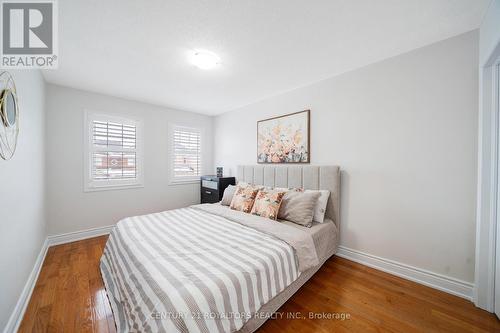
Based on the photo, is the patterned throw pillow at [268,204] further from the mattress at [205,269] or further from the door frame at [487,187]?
the door frame at [487,187]

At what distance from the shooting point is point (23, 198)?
1717mm

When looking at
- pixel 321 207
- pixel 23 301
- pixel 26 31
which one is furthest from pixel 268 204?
pixel 26 31

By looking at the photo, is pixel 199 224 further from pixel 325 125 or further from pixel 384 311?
pixel 325 125

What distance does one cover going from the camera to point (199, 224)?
2.13m

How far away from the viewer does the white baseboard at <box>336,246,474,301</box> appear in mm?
1706

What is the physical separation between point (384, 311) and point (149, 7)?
10.2ft

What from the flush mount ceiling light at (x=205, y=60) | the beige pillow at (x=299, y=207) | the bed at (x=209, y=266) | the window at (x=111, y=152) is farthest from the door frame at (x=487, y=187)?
the window at (x=111, y=152)

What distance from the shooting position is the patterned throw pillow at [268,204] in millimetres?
2311

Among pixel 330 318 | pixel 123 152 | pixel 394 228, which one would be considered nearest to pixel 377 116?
pixel 394 228

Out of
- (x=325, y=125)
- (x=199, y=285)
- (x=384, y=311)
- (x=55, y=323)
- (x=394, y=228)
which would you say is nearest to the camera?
(x=199, y=285)

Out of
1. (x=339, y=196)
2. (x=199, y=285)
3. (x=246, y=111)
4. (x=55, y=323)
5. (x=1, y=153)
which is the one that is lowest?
(x=55, y=323)

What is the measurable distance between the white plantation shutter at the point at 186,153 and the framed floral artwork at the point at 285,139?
1708 mm

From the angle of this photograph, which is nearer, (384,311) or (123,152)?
(384,311)

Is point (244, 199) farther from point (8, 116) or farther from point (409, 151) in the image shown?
point (8, 116)
